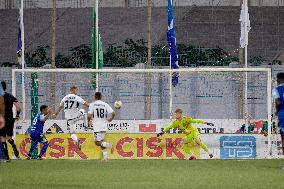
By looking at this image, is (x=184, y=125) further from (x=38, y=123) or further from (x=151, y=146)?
(x=38, y=123)

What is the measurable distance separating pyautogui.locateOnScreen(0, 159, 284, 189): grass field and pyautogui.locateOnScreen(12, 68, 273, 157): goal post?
595 cm

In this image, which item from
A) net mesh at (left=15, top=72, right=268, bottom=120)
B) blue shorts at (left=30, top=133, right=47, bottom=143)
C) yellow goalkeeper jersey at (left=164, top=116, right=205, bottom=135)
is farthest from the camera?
net mesh at (left=15, top=72, right=268, bottom=120)

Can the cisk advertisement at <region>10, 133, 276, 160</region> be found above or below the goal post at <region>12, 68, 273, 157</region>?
below

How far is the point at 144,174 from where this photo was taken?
28.0 m

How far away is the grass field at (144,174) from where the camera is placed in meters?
24.5

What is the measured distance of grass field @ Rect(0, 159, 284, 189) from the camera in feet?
80.4

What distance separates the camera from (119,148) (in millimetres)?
37812

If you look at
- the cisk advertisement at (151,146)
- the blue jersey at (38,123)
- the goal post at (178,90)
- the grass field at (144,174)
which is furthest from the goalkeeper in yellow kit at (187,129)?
the blue jersey at (38,123)

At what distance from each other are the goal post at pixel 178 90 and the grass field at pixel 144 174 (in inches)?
234

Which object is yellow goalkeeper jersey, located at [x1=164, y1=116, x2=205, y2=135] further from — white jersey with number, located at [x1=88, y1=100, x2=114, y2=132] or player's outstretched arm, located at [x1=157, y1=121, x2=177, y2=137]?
white jersey with number, located at [x1=88, y1=100, x2=114, y2=132]

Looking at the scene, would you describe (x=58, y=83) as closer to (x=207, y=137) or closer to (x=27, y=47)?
(x=207, y=137)

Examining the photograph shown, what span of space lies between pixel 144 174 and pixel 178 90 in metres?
19.4

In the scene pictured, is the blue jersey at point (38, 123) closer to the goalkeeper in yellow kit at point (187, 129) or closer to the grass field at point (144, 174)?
the grass field at point (144, 174)

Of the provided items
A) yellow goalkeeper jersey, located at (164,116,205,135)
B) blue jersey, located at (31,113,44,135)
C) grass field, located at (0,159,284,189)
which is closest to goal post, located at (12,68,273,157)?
blue jersey, located at (31,113,44,135)
